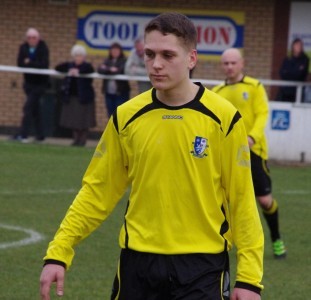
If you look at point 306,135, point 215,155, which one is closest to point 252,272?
point 215,155

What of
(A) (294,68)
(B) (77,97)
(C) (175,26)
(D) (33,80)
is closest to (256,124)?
(C) (175,26)

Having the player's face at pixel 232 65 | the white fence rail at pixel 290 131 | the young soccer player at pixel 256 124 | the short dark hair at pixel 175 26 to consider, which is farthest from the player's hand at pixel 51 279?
the white fence rail at pixel 290 131

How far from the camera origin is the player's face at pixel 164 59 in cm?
512

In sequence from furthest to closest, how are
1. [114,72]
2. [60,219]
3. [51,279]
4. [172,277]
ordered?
[114,72] → [60,219] → [172,277] → [51,279]

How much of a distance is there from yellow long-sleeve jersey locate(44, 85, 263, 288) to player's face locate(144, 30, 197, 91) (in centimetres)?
18

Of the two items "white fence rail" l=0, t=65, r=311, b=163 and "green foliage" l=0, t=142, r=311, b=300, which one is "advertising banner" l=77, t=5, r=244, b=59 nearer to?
"white fence rail" l=0, t=65, r=311, b=163

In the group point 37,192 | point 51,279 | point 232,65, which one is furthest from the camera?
point 37,192

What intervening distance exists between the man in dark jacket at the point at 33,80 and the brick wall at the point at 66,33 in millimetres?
1859

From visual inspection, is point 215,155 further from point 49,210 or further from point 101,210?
point 49,210

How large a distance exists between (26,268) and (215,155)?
5.30m

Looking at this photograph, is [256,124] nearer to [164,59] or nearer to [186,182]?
[186,182]

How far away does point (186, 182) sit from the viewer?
17.3 ft

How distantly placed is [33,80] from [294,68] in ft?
16.3

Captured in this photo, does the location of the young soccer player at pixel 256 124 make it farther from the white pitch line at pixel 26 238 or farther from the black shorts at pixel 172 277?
the black shorts at pixel 172 277
